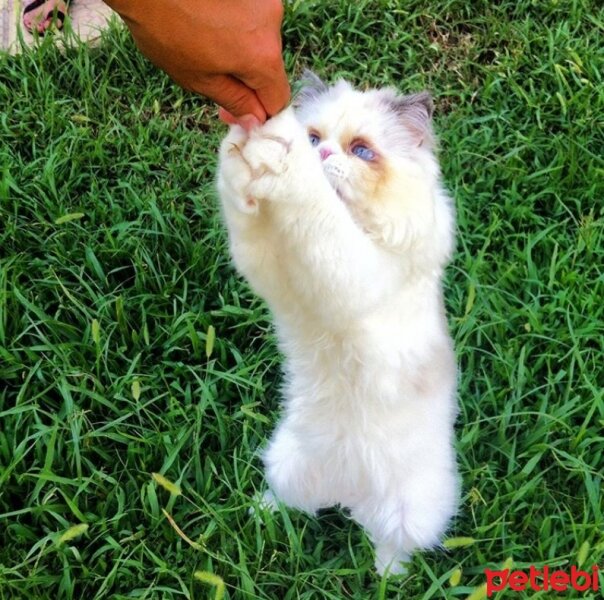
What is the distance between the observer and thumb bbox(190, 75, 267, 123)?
117 cm

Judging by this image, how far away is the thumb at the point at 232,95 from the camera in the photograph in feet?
3.85

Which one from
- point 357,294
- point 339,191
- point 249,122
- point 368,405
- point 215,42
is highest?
point 215,42

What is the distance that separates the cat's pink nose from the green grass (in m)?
0.93

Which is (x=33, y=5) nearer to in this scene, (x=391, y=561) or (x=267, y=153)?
(x=267, y=153)

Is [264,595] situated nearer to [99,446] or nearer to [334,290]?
[99,446]

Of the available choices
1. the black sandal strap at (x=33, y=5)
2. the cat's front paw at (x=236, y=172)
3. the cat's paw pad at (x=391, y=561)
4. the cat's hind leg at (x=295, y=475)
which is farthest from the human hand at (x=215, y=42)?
the black sandal strap at (x=33, y=5)

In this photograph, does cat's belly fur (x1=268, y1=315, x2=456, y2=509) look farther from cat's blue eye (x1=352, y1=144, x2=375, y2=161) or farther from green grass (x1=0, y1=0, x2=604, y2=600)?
cat's blue eye (x1=352, y1=144, x2=375, y2=161)

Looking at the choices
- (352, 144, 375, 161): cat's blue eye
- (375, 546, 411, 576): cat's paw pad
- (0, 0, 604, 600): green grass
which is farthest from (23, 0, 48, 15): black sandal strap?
(375, 546, 411, 576): cat's paw pad

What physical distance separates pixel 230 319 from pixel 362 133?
1047 millimetres

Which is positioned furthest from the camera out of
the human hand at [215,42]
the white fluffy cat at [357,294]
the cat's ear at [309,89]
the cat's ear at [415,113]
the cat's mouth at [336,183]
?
the cat's ear at [309,89]

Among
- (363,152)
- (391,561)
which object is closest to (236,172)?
(363,152)

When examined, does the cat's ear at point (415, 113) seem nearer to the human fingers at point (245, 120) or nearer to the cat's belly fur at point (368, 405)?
the cat's belly fur at point (368, 405)

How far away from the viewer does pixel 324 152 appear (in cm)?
166

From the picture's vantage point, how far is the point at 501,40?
3.38 m
